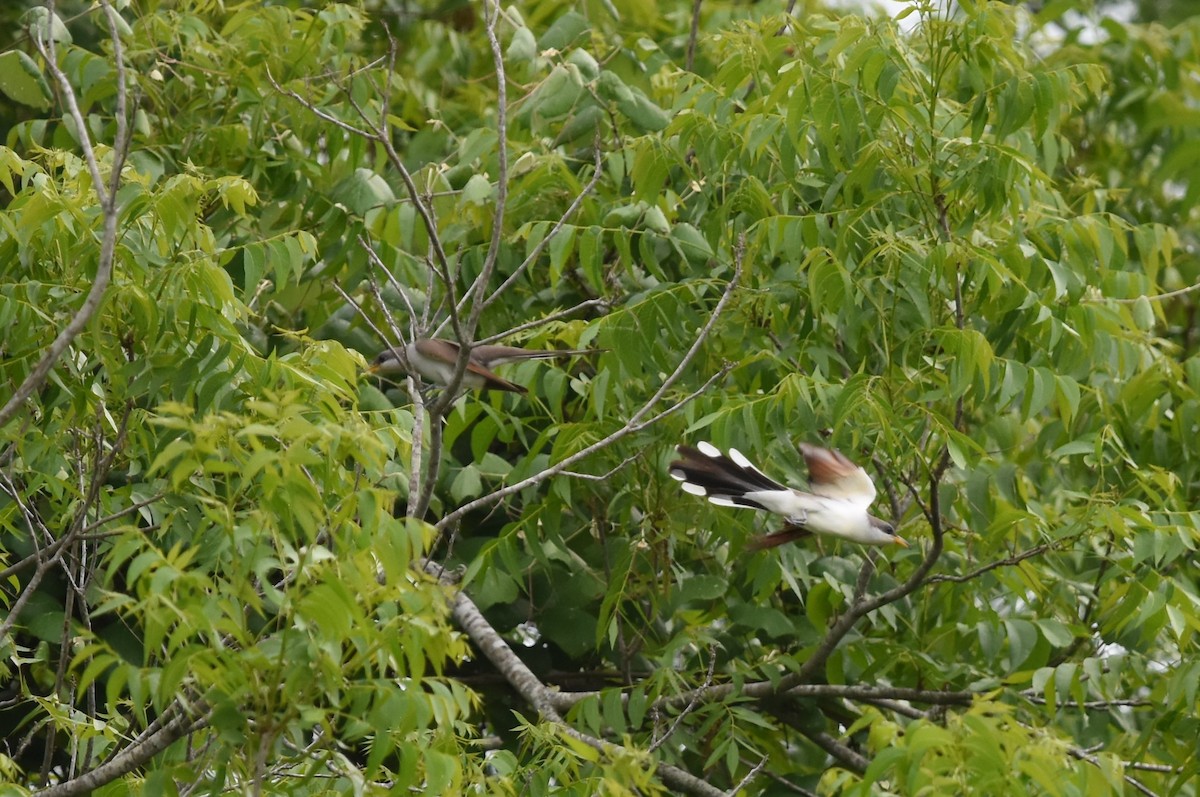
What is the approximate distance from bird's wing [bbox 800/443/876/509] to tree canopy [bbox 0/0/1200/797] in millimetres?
78

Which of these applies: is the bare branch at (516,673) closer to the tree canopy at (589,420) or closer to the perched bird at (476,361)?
the tree canopy at (589,420)

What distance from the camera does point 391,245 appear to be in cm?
483

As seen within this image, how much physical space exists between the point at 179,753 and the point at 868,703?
238 centimetres

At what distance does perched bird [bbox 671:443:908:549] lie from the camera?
416cm

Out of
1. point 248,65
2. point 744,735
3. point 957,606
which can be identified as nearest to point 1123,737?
point 957,606

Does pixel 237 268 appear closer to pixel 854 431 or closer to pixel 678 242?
pixel 678 242

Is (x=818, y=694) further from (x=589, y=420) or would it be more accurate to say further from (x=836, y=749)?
(x=589, y=420)

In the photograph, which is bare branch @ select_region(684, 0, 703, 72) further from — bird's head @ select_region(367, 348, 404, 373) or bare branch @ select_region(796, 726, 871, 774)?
bare branch @ select_region(796, 726, 871, 774)

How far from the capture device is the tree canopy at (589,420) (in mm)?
2912

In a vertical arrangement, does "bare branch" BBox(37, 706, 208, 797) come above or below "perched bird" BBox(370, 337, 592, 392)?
below

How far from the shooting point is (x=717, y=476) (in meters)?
4.24

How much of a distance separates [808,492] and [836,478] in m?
0.09

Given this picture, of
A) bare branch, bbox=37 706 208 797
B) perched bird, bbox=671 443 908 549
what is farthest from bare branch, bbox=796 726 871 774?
bare branch, bbox=37 706 208 797

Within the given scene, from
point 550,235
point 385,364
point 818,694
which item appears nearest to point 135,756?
point 550,235
